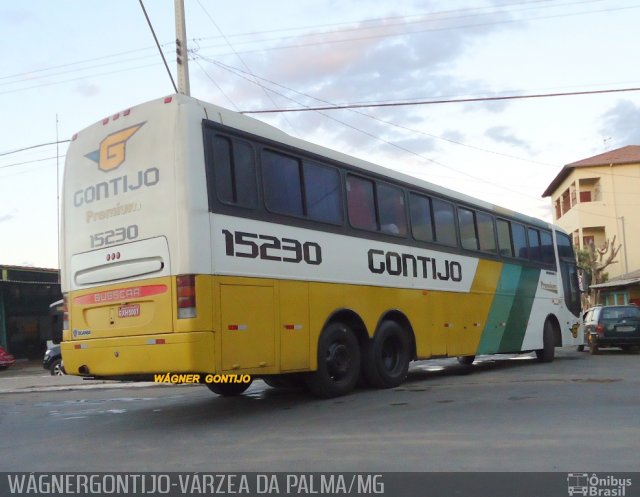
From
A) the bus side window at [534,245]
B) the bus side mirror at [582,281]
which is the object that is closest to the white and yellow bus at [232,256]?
the bus side window at [534,245]

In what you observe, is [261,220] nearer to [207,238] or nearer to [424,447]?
[207,238]

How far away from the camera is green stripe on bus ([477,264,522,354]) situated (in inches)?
536

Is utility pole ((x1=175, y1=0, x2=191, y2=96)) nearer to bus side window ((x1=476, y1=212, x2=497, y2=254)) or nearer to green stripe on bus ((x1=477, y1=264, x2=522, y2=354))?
bus side window ((x1=476, y1=212, x2=497, y2=254))

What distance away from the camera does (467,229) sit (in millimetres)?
13266

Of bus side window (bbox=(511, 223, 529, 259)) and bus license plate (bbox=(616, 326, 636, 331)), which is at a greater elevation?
bus side window (bbox=(511, 223, 529, 259))

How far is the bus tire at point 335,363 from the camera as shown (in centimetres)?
905

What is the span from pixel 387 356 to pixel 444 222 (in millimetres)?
3088

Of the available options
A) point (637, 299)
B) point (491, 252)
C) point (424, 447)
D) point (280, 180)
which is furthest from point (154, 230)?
point (637, 299)

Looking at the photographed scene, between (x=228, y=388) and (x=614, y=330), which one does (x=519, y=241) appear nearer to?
(x=614, y=330)

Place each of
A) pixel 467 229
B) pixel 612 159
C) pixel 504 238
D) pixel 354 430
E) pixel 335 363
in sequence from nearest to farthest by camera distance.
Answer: pixel 354 430 < pixel 335 363 < pixel 467 229 < pixel 504 238 < pixel 612 159

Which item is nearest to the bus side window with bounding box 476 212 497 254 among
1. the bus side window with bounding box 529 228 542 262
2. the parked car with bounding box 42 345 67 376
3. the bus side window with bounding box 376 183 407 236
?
the bus side window with bounding box 529 228 542 262

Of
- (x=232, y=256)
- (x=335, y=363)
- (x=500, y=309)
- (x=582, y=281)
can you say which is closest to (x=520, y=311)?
(x=500, y=309)

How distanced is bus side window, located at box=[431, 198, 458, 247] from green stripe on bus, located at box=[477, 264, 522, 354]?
2085 mm

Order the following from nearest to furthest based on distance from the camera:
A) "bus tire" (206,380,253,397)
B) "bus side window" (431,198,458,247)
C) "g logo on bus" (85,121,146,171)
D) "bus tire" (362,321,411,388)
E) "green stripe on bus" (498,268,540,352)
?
1. "g logo on bus" (85,121,146,171)
2. "bus tire" (362,321,411,388)
3. "bus tire" (206,380,253,397)
4. "bus side window" (431,198,458,247)
5. "green stripe on bus" (498,268,540,352)
